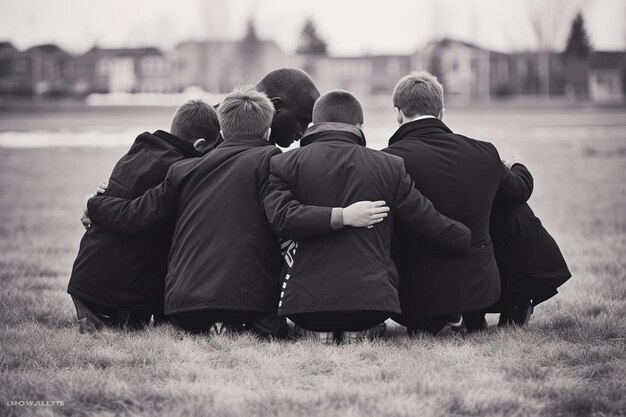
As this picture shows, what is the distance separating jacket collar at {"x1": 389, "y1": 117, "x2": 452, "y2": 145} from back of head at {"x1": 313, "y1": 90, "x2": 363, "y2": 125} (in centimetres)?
25

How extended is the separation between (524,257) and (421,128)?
97 cm

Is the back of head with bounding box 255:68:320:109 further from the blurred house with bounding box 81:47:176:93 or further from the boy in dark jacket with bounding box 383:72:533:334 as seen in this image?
the blurred house with bounding box 81:47:176:93

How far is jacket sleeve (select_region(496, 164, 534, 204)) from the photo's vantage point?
455 centimetres

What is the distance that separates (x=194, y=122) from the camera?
493 centimetres

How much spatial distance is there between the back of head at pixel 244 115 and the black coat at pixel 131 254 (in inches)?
15.0

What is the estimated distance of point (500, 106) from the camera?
4528 cm

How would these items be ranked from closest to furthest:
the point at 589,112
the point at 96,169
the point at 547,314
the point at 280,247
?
1. the point at 280,247
2. the point at 547,314
3. the point at 96,169
4. the point at 589,112

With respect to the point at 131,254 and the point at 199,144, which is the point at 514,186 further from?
the point at 131,254

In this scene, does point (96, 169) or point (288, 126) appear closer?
point (288, 126)

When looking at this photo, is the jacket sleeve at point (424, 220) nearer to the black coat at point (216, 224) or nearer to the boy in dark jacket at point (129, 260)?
the black coat at point (216, 224)

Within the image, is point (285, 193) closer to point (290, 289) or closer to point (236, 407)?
point (290, 289)

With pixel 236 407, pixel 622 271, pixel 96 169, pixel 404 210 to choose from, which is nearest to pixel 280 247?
pixel 404 210

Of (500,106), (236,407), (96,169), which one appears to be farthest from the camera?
(500,106)

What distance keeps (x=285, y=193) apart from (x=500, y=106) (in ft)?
141
